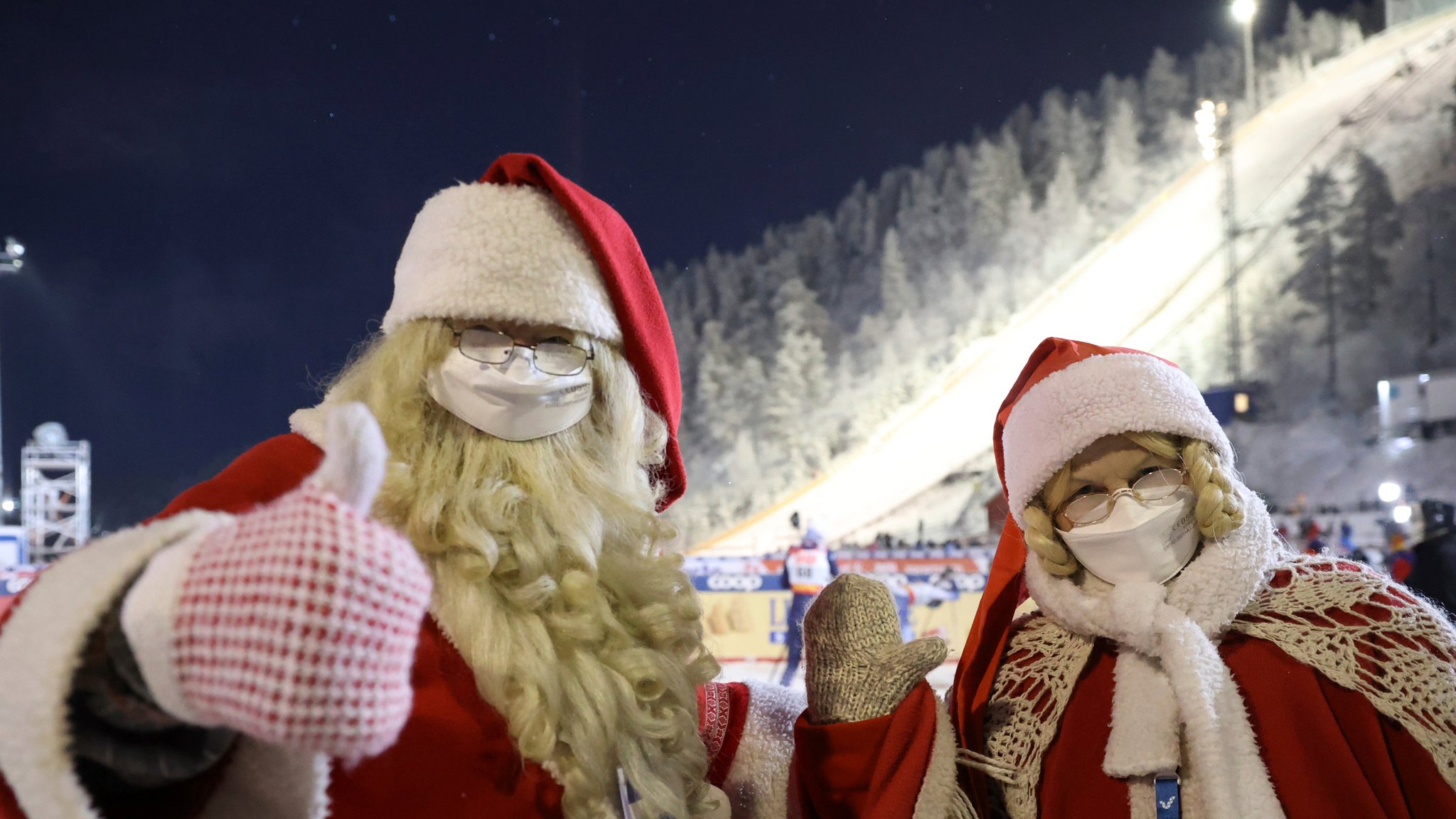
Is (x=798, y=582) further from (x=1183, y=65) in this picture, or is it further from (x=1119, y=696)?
(x=1183, y=65)

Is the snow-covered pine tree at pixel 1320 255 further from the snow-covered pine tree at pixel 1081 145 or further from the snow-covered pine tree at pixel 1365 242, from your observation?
the snow-covered pine tree at pixel 1081 145

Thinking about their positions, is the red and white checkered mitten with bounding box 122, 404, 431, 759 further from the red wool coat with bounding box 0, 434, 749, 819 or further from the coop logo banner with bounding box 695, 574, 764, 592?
the coop logo banner with bounding box 695, 574, 764, 592

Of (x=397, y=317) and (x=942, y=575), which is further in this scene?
(x=942, y=575)

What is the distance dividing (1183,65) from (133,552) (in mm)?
14136

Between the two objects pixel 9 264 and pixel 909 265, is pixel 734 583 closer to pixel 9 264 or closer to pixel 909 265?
pixel 909 265

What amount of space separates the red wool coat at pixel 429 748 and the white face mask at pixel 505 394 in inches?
8.2

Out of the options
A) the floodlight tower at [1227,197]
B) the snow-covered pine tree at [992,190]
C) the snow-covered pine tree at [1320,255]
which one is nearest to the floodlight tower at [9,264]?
the snow-covered pine tree at [992,190]

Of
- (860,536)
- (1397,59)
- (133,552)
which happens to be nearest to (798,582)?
(860,536)

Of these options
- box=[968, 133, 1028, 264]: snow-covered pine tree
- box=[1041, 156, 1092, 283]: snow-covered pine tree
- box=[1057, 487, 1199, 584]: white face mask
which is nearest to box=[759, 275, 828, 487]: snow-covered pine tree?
box=[968, 133, 1028, 264]: snow-covered pine tree

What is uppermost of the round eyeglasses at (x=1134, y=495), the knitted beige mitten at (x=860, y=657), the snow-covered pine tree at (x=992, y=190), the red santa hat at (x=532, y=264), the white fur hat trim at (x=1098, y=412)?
the red santa hat at (x=532, y=264)

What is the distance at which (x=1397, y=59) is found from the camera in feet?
38.5

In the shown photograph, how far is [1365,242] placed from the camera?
1157cm

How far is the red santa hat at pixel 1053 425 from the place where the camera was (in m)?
1.55

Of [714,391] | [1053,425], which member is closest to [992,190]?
[714,391]
